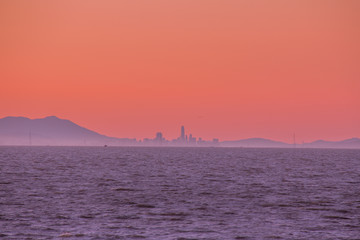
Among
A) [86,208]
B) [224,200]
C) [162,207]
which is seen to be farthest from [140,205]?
[224,200]

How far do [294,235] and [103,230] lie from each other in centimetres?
1221

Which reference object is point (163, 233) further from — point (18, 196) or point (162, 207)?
point (18, 196)

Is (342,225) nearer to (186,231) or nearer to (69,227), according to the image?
(186,231)

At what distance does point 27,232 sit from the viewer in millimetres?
29953

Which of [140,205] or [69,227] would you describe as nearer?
[69,227]

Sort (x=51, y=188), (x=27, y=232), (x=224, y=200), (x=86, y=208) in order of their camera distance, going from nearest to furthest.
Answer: (x=27, y=232), (x=86, y=208), (x=224, y=200), (x=51, y=188)

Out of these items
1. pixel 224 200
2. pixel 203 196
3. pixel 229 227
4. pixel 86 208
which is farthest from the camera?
pixel 203 196

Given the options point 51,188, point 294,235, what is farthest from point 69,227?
point 51,188

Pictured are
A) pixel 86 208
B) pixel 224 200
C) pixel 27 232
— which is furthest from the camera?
pixel 224 200

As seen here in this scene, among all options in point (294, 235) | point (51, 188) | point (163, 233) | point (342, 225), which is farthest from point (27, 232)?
point (51, 188)

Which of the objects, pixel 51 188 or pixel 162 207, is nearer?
pixel 162 207

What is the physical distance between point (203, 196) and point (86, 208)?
1407cm

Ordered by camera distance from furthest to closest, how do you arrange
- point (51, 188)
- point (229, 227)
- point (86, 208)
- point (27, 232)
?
point (51, 188) → point (86, 208) → point (229, 227) → point (27, 232)

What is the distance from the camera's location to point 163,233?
30172 mm
